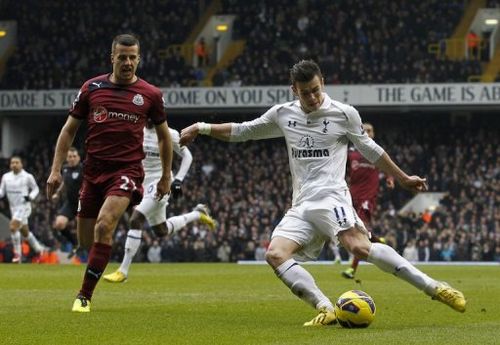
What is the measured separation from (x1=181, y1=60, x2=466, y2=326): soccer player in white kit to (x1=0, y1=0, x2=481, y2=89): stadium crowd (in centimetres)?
3392

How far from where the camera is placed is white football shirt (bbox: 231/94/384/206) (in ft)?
32.8

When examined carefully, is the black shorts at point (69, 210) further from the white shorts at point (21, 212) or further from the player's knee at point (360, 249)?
the player's knee at point (360, 249)

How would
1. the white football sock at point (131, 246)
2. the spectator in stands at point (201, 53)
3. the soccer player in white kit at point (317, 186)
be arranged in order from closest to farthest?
the soccer player in white kit at point (317, 186)
the white football sock at point (131, 246)
the spectator in stands at point (201, 53)

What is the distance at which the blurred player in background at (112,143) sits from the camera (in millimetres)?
10922

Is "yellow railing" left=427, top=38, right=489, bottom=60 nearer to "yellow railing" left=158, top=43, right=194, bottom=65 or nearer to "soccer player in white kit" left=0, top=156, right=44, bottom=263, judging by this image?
"yellow railing" left=158, top=43, right=194, bottom=65

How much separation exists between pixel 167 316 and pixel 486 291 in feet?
20.0

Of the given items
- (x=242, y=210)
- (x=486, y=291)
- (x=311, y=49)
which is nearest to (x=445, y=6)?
(x=311, y=49)

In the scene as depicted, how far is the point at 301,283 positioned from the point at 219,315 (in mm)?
1374

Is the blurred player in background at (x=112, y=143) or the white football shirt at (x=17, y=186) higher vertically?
the blurred player in background at (x=112, y=143)

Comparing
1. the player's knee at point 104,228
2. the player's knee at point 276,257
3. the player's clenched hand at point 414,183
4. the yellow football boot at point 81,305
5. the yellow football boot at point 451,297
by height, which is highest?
→ the player's clenched hand at point 414,183

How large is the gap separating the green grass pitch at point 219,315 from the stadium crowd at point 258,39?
27.2 meters

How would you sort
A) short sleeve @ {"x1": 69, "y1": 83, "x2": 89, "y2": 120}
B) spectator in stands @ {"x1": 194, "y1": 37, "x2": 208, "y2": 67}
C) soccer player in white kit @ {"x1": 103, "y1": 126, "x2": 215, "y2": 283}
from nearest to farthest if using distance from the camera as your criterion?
short sleeve @ {"x1": 69, "y1": 83, "x2": 89, "y2": 120}, soccer player in white kit @ {"x1": 103, "y1": 126, "x2": 215, "y2": 283}, spectator in stands @ {"x1": 194, "y1": 37, "x2": 208, "y2": 67}

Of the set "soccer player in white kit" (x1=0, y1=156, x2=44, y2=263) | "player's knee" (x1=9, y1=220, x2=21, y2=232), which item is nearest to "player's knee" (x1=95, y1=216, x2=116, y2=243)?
"soccer player in white kit" (x1=0, y1=156, x2=44, y2=263)

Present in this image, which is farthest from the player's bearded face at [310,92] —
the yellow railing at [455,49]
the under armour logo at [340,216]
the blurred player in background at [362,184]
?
the yellow railing at [455,49]
